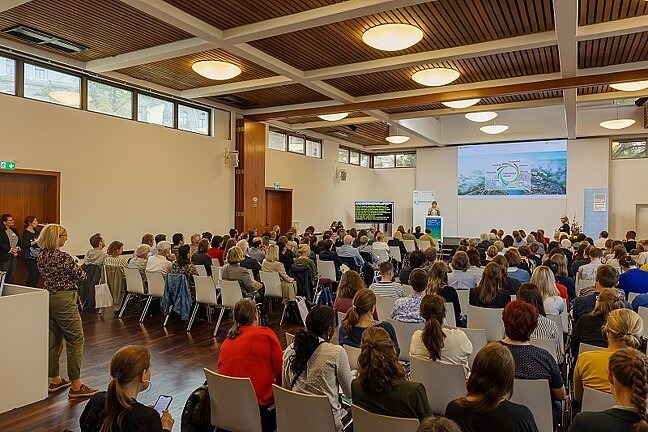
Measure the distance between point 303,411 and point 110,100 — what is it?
26.9 feet

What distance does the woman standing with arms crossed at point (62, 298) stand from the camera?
4.19 metres

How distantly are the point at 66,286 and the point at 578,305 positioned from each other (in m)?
4.44

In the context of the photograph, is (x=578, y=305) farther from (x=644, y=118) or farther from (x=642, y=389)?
(x=644, y=118)

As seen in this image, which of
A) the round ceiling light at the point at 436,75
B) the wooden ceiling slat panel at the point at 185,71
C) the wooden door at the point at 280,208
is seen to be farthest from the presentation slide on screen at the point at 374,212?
the round ceiling light at the point at 436,75

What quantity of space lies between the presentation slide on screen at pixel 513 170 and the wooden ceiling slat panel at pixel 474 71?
7337 millimetres

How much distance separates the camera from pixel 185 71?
28.7 feet

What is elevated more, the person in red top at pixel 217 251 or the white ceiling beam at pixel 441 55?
the white ceiling beam at pixel 441 55

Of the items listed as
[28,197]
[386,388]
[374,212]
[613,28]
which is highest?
[613,28]

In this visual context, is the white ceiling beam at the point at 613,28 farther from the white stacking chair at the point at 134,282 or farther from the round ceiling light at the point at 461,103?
the white stacking chair at the point at 134,282

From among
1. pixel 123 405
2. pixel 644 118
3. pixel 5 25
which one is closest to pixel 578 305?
pixel 123 405

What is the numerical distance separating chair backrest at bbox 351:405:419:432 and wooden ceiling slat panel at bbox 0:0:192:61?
5408 millimetres

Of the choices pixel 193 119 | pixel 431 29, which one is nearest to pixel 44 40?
pixel 193 119

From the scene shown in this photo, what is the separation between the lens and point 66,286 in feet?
14.0

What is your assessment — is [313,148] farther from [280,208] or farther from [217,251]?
[217,251]
